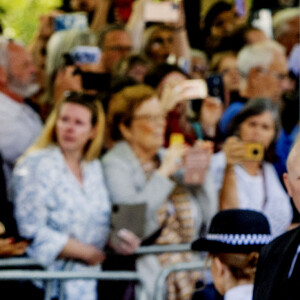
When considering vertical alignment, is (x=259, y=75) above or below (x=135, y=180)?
above

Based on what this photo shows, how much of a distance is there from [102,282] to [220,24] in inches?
134

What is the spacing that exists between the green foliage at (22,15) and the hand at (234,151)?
7.28 ft

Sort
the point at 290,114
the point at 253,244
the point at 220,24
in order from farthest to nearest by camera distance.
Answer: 1. the point at 220,24
2. the point at 290,114
3. the point at 253,244

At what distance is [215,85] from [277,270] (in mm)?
3951

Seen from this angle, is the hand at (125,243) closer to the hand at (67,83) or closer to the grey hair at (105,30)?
the hand at (67,83)

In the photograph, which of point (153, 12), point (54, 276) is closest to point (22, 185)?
point (54, 276)

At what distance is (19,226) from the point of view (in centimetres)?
491

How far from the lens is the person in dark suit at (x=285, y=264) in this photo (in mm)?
2383

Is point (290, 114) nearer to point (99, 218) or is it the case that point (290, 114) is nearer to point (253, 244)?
point (99, 218)

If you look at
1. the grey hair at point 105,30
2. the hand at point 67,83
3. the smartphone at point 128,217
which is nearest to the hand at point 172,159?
the smartphone at point 128,217

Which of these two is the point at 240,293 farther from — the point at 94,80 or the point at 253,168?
the point at 94,80

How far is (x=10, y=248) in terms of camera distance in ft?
15.8

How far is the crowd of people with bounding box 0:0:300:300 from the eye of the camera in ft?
16.2

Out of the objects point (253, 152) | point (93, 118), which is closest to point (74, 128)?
point (93, 118)
